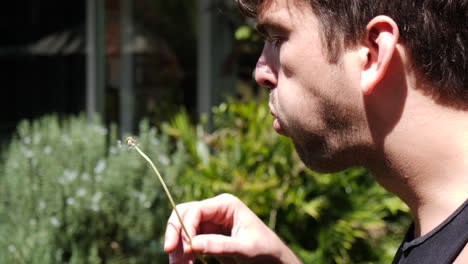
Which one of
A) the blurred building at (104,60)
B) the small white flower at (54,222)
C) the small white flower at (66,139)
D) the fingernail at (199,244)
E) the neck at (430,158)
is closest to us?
the neck at (430,158)

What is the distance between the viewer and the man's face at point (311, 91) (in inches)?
51.4

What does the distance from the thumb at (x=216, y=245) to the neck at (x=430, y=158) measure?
39cm

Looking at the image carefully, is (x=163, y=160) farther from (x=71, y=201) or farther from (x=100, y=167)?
(x=71, y=201)

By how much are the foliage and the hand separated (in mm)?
2138

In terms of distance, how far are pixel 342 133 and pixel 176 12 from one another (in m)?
5.54

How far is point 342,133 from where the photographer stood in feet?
4.44

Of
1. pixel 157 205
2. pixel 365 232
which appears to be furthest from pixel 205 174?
pixel 365 232

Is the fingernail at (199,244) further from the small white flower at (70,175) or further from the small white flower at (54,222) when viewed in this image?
the small white flower at (70,175)

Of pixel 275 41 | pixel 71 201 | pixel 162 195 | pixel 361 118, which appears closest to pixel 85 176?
pixel 71 201

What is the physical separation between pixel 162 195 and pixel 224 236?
2.49 metres

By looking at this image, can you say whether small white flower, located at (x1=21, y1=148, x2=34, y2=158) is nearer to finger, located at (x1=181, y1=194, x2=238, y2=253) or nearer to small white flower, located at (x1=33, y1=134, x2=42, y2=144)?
small white flower, located at (x1=33, y1=134, x2=42, y2=144)

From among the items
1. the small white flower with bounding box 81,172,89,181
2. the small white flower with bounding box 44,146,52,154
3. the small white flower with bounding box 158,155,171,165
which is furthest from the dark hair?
the small white flower with bounding box 44,146,52,154

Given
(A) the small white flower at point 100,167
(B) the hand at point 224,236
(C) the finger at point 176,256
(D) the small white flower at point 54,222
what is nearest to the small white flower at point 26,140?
(A) the small white flower at point 100,167

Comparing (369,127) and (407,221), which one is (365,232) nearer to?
(407,221)
